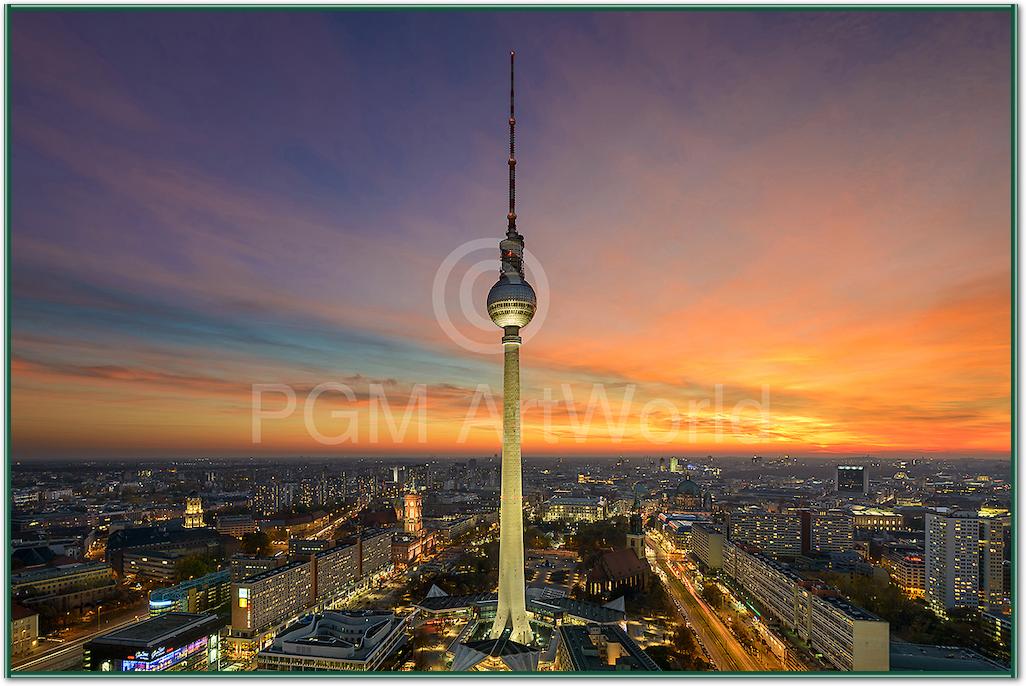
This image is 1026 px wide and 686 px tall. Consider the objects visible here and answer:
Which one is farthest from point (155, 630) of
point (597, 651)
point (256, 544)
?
point (256, 544)

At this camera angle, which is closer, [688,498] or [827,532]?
[827,532]

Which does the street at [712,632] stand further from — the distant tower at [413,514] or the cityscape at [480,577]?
the distant tower at [413,514]

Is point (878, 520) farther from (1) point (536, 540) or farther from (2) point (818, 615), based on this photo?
(2) point (818, 615)

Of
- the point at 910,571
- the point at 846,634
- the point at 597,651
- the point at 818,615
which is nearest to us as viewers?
the point at 597,651

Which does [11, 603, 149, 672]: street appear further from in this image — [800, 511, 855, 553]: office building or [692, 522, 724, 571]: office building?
[800, 511, 855, 553]: office building

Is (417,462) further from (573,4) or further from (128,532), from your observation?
(573,4)

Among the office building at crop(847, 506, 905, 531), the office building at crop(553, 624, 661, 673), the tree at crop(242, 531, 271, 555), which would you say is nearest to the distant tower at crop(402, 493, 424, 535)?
the tree at crop(242, 531, 271, 555)
